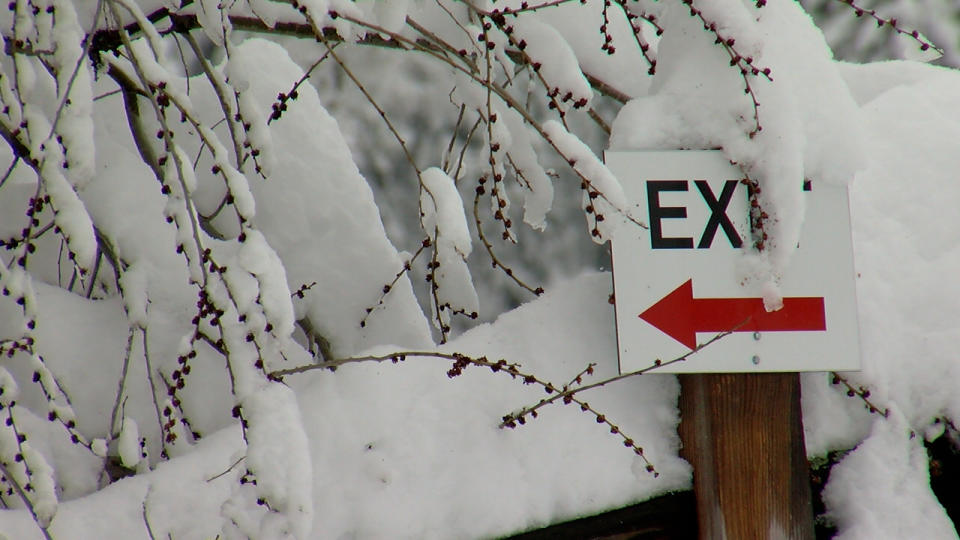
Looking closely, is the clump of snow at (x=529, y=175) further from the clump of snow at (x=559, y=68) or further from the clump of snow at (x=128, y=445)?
the clump of snow at (x=128, y=445)

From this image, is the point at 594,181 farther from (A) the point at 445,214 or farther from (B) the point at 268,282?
(B) the point at 268,282

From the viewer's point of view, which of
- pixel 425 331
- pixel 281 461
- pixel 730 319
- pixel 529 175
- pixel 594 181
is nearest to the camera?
pixel 281 461

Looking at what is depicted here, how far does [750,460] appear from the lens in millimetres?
1380

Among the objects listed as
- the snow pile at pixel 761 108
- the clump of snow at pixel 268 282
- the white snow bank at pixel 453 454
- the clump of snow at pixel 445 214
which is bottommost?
the white snow bank at pixel 453 454

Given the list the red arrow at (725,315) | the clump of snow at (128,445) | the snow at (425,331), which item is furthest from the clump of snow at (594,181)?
the clump of snow at (128,445)

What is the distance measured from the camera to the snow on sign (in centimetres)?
135

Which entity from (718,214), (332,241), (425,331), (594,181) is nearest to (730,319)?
(718,214)

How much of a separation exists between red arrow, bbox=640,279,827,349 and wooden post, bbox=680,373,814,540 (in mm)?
87

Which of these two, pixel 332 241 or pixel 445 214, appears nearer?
pixel 445 214

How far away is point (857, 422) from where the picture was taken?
59.0 inches

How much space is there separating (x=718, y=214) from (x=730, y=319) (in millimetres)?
166

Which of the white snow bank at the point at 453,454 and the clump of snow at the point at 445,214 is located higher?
the clump of snow at the point at 445,214

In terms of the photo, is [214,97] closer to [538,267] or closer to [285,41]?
[285,41]

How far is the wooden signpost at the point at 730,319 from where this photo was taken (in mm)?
1355
